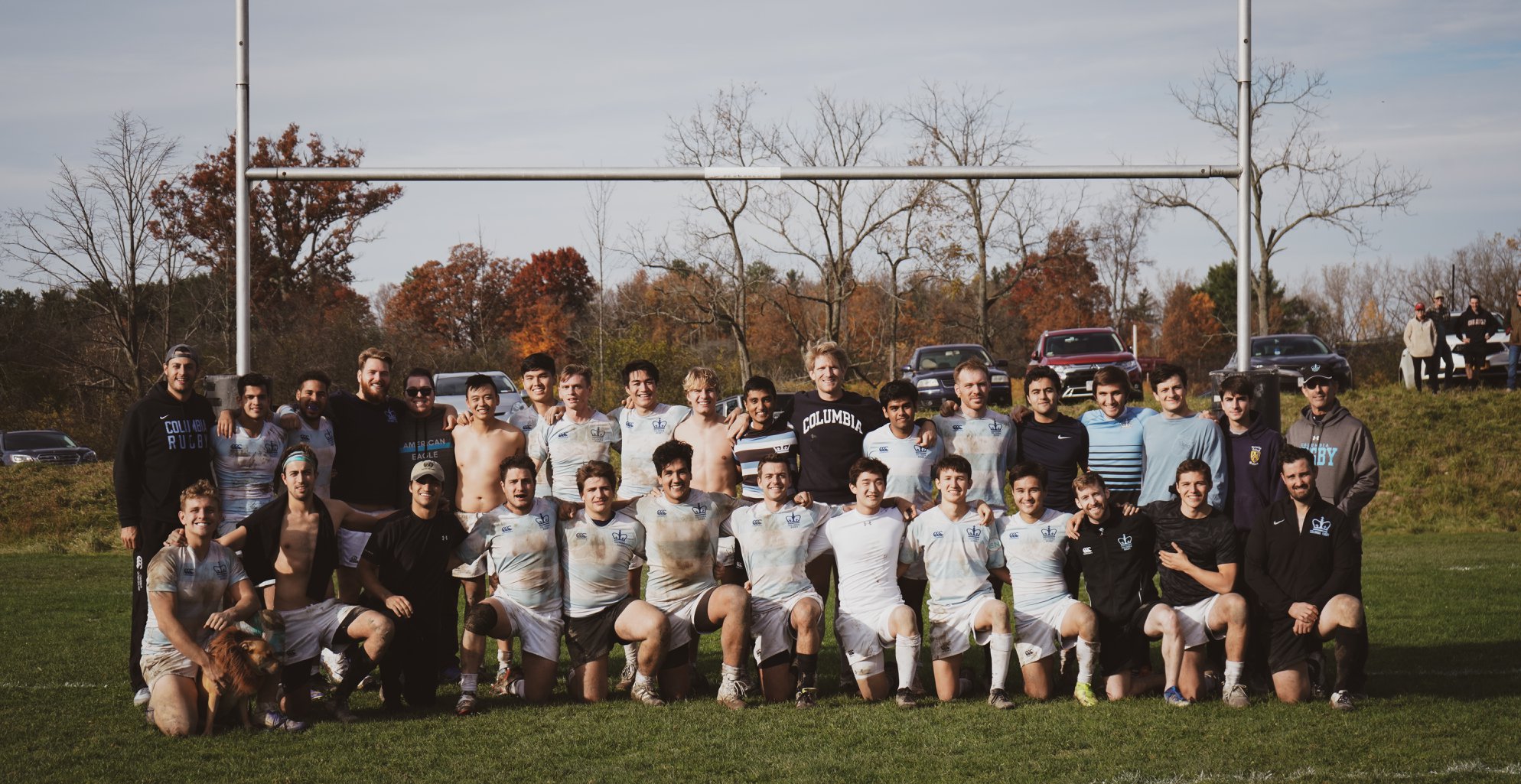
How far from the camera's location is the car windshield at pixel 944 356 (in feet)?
72.7

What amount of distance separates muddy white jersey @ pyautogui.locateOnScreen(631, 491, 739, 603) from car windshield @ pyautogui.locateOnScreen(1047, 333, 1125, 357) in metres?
15.9

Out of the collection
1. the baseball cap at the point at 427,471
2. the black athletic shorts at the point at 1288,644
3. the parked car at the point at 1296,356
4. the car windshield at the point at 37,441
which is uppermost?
the parked car at the point at 1296,356

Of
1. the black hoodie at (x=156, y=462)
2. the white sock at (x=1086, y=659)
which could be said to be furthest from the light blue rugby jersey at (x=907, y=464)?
the black hoodie at (x=156, y=462)

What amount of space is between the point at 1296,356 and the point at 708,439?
1706 cm

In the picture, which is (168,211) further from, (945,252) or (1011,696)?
(1011,696)

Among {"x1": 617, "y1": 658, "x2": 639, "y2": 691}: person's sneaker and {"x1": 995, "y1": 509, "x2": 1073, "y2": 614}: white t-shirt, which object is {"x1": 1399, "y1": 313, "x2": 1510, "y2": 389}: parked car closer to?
{"x1": 995, "y1": 509, "x2": 1073, "y2": 614}: white t-shirt

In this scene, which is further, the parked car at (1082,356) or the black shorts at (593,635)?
the parked car at (1082,356)

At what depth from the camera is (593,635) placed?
6.37 meters

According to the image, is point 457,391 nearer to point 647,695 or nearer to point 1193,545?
point 647,695

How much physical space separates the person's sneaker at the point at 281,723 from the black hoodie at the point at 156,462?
1.42 m

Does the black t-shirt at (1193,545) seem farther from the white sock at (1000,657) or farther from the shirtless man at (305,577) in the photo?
the shirtless man at (305,577)

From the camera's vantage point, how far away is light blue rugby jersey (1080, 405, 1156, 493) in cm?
679

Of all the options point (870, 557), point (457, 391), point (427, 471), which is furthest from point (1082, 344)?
point (427, 471)

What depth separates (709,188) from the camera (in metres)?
26.1
